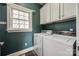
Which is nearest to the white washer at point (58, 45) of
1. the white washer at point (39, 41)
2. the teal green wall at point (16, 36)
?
the white washer at point (39, 41)

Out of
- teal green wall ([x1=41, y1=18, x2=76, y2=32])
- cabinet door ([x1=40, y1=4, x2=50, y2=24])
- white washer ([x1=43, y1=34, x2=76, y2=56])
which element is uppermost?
cabinet door ([x1=40, y1=4, x2=50, y2=24])

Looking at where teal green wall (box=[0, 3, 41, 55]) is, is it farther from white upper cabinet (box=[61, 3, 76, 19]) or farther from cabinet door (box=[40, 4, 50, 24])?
white upper cabinet (box=[61, 3, 76, 19])

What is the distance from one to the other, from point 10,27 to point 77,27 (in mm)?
846

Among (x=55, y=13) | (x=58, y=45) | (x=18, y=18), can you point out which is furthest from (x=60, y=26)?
(x=18, y=18)

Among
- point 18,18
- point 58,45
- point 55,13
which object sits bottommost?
point 58,45

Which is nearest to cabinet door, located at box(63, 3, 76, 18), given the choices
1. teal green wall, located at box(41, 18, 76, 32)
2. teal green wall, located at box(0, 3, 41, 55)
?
teal green wall, located at box(41, 18, 76, 32)

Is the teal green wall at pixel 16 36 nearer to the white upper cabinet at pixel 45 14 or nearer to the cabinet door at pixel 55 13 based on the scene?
the white upper cabinet at pixel 45 14

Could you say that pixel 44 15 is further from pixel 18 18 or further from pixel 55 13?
pixel 18 18

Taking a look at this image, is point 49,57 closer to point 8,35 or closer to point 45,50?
point 45,50

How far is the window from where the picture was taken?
46.4 inches

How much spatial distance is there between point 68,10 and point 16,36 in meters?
0.79

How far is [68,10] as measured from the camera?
1211mm

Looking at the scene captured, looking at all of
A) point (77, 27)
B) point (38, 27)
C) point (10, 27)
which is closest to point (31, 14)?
point (38, 27)

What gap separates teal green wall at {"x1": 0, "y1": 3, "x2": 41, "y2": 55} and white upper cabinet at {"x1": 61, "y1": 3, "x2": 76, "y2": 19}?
36cm
